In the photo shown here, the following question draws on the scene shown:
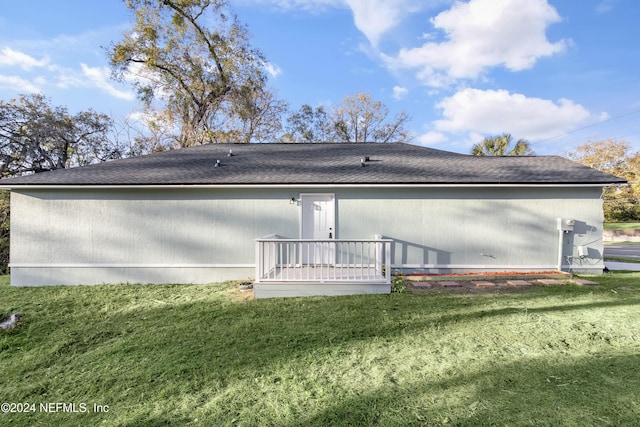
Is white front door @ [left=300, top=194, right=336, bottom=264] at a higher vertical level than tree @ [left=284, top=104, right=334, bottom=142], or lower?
lower

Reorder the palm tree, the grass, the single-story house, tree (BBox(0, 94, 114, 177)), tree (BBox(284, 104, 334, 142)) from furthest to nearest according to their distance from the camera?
1. tree (BBox(284, 104, 334, 142))
2. the palm tree
3. tree (BBox(0, 94, 114, 177))
4. the single-story house
5. the grass

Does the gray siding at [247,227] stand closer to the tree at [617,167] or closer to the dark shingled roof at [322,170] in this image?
the dark shingled roof at [322,170]

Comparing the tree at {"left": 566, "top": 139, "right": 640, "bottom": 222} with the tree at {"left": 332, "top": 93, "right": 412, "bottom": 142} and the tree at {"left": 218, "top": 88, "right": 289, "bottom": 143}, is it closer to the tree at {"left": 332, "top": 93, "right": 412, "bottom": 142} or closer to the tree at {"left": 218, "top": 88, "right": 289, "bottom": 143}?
the tree at {"left": 332, "top": 93, "right": 412, "bottom": 142}

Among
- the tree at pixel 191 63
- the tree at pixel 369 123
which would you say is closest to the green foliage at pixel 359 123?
the tree at pixel 369 123

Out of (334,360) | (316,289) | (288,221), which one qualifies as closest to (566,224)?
(316,289)

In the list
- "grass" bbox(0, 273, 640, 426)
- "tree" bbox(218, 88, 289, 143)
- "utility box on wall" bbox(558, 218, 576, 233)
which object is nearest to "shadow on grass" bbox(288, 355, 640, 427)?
"grass" bbox(0, 273, 640, 426)

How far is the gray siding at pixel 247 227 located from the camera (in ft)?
25.5

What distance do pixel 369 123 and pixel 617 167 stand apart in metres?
25.1

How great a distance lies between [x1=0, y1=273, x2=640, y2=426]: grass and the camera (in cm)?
268

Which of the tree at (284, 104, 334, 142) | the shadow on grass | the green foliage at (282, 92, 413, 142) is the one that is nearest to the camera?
the shadow on grass

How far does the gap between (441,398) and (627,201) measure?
4011cm

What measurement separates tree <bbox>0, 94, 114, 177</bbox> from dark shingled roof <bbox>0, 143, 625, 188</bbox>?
47.9 feet

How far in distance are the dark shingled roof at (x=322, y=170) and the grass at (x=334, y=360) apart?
128 inches

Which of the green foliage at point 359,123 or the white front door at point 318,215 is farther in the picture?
the green foliage at point 359,123
